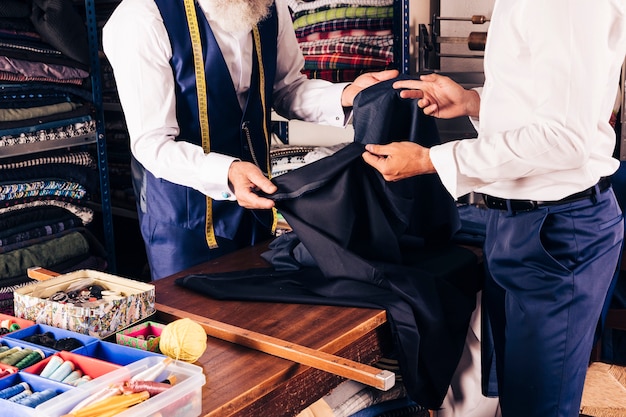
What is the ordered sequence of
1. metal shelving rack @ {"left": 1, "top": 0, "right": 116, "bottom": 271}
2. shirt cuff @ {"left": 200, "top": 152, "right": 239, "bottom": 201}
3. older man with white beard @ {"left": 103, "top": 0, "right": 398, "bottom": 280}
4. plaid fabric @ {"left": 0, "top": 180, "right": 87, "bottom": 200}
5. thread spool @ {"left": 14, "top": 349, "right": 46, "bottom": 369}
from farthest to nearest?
metal shelving rack @ {"left": 1, "top": 0, "right": 116, "bottom": 271} < plaid fabric @ {"left": 0, "top": 180, "right": 87, "bottom": 200} < older man with white beard @ {"left": 103, "top": 0, "right": 398, "bottom": 280} < shirt cuff @ {"left": 200, "top": 152, "right": 239, "bottom": 201} < thread spool @ {"left": 14, "top": 349, "right": 46, "bottom": 369}

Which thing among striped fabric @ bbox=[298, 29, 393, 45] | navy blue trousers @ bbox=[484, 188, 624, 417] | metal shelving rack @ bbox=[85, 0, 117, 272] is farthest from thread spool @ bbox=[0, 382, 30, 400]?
metal shelving rack @ bbox=[85, 0, 117, 272]

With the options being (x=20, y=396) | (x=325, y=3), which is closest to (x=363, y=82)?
(x=325, y=3)

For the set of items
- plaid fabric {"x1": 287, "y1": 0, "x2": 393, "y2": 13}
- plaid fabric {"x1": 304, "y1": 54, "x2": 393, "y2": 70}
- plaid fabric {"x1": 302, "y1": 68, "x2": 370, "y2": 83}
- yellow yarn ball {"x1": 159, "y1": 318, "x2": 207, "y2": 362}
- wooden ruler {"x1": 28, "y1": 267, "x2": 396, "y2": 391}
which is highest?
plaid fabric {"x1": 287, "y1": 0, "x2": 393, "y2": 13}

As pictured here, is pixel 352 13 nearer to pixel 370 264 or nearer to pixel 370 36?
pixel 370 36

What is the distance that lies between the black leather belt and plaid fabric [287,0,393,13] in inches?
55.0

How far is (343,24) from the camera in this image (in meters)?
3.13

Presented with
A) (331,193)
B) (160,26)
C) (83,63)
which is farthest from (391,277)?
(83,63)

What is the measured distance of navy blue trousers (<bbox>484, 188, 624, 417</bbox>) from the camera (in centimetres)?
181

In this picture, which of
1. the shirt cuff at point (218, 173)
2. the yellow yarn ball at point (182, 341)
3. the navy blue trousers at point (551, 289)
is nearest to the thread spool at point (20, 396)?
the yellow yarn ball at point (182, 341)

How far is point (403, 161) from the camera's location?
6.07 ft

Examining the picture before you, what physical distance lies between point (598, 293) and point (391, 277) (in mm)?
523

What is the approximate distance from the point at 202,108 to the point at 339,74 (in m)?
1.05

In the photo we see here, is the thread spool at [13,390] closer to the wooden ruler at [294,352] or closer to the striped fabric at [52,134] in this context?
the wooden ruler at [294,352]

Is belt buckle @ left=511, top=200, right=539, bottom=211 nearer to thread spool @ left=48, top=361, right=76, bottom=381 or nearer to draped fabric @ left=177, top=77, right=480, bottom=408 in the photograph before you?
draped fabric @ left=177, top=77, right=480, bottom=408
